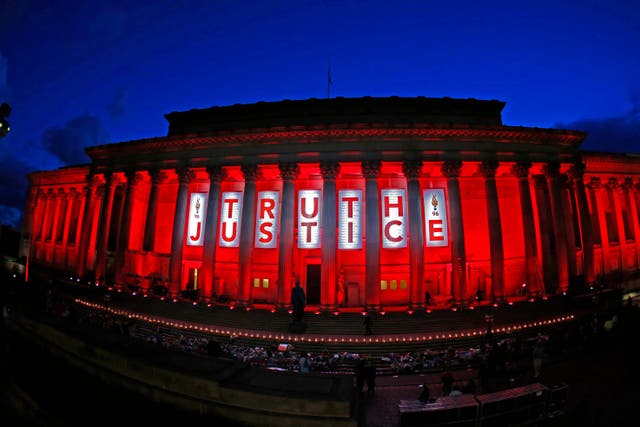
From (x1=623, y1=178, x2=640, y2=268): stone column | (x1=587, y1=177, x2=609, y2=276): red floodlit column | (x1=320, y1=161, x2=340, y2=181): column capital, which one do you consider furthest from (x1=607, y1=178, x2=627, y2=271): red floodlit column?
(x1=320, y1=161, x2=340, y2=181): column capital

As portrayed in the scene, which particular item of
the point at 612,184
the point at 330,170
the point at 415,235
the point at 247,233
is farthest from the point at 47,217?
the point at 612,184

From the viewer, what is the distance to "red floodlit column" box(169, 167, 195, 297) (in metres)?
24.7

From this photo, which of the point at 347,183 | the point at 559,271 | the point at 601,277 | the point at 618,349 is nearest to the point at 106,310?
the point at 347,183

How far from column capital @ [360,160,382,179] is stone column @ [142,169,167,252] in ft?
61.2

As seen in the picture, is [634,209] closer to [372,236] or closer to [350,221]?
[372,236]

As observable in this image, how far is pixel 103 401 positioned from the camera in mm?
4680

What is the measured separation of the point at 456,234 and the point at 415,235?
3.36m

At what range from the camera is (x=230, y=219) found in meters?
23.6

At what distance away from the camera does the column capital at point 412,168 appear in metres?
23.4

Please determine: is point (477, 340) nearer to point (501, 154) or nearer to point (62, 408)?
point (501, 154)

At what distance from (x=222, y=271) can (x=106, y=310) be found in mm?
9204

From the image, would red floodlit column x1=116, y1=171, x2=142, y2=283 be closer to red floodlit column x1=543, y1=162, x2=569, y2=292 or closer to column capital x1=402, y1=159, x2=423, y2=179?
column capital x1=402, y1=159, x2=423, y2=179

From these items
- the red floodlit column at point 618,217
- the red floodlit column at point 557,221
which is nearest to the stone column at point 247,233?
the red floodlit column at point 557,221

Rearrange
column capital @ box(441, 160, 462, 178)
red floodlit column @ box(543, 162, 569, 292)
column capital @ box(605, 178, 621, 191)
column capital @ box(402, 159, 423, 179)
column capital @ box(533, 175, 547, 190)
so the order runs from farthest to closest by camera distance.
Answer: column capital @ box(605, 178, 621, 191)
column capital @ box(533, 175, 547, 190)
red floodlit column @ box(543, 162, 569, 292)
column capital @ box(441, 160, 462, 178)
column capital @ box(402, 159, 423, 179)
